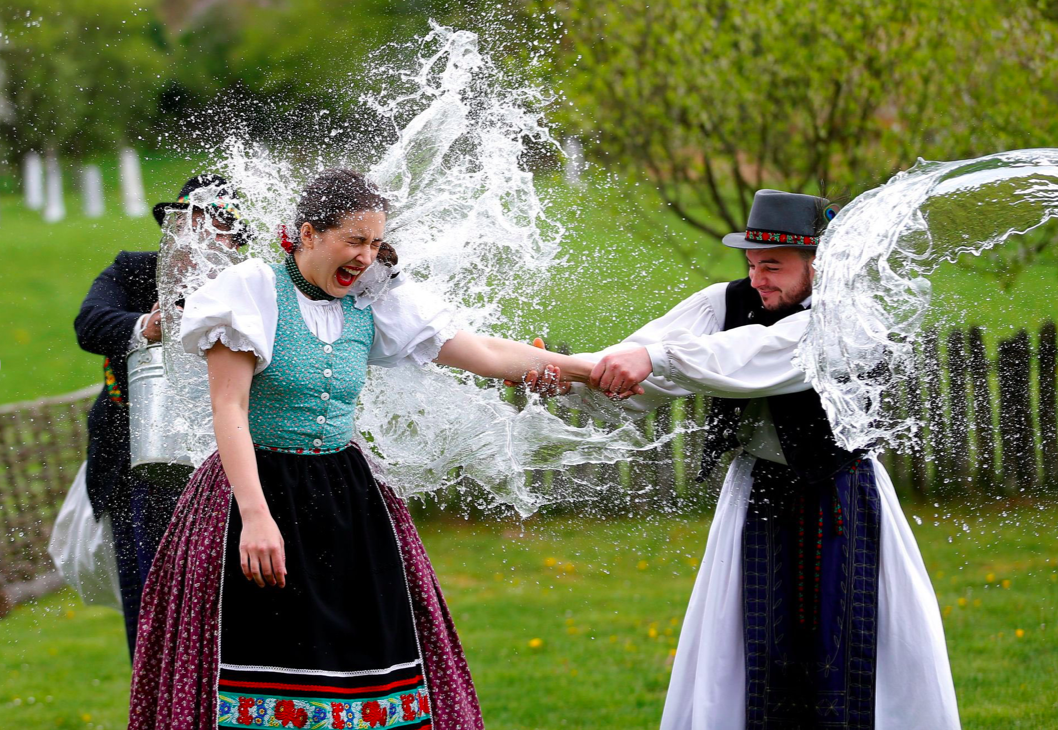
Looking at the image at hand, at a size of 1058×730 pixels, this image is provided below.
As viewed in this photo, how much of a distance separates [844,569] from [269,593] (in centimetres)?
155

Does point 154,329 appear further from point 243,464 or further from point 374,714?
point 374,714

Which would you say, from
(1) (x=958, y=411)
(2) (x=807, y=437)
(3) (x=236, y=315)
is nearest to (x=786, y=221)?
(2) (x=807, y=437)

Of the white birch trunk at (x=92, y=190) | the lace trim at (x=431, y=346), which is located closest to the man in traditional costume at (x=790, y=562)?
the lace trim at (x=431, y=346)

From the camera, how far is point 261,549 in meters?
2.74

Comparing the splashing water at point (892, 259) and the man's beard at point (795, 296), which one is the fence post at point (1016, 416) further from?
the man's beard at point (795, 296)

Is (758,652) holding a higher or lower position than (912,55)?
lower

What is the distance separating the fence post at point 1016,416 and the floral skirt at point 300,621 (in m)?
2.92

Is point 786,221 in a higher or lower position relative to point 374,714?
higher

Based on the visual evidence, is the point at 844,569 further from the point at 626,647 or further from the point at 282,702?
the point at 626,647

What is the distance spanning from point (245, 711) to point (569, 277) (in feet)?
7.32

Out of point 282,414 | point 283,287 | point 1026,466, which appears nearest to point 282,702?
point 282,414

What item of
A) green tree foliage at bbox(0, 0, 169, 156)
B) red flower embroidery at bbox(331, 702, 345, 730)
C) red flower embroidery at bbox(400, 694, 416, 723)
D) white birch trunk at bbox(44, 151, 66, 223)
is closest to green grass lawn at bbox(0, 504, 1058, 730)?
red flower embroidery at bbox(400, 694, 416, 723)

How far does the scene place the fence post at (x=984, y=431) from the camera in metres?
5.29

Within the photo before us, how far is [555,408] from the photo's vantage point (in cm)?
449
